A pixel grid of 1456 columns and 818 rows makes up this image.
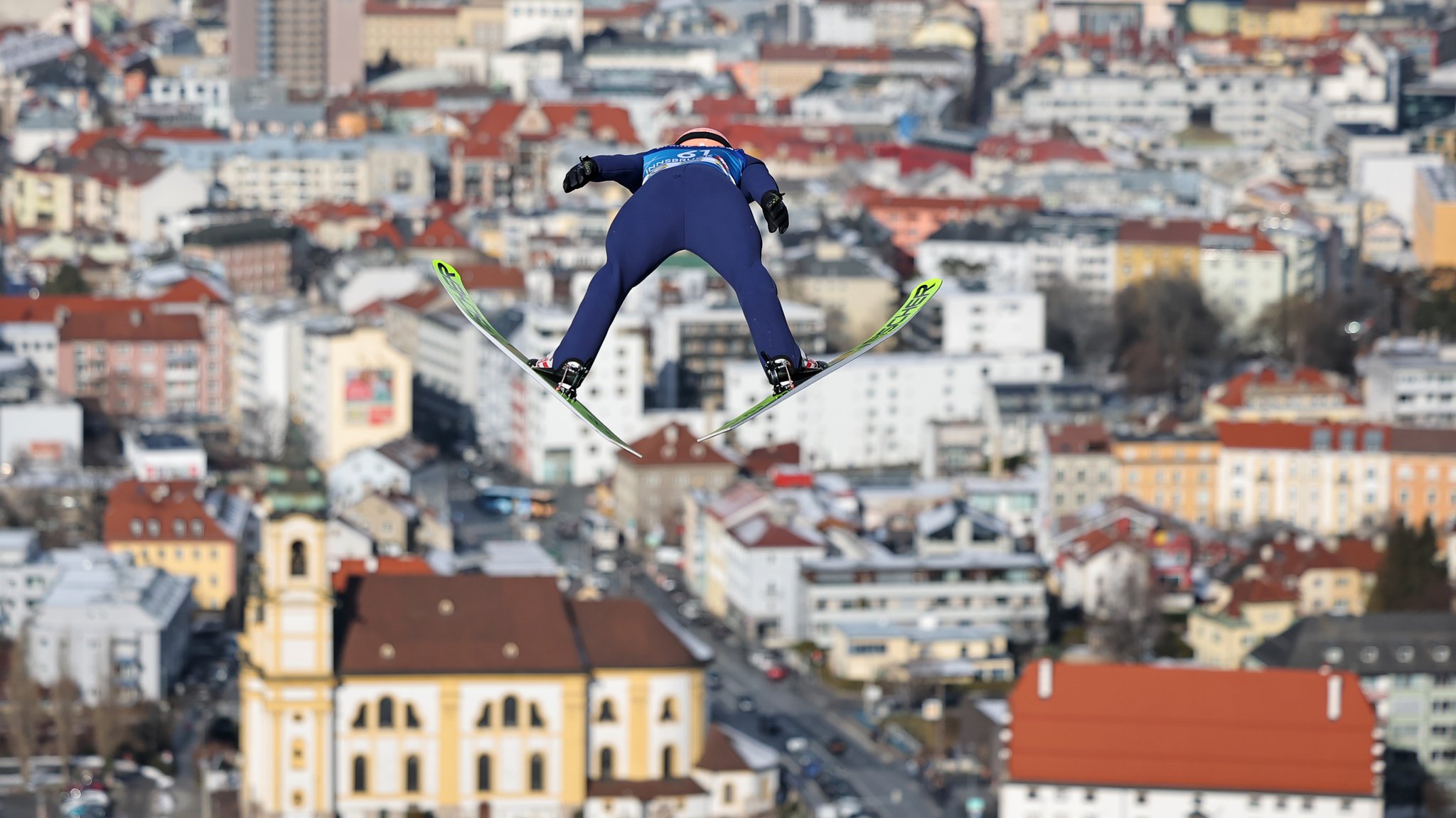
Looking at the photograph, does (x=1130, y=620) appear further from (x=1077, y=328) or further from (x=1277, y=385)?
(x=1077, y=328)

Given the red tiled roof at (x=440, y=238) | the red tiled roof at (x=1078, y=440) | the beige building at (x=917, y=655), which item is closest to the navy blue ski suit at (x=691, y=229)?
the beige building at (x=917, y=655)

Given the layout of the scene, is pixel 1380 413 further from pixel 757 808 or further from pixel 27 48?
pixel 27 48

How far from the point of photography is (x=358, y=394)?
28094mm

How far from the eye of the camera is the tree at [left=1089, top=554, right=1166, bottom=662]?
20719mm

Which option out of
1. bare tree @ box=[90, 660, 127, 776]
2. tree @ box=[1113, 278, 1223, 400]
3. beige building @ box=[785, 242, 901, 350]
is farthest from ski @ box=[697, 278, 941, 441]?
beige building @ box=[785, 242, 901, 350]

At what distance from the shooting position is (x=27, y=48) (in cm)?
5259

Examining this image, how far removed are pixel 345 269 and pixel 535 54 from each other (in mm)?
18297

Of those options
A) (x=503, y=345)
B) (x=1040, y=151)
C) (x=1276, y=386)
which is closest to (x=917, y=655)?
(x=1276, y=386)

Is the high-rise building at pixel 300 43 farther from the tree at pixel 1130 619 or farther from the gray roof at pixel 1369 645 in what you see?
the gray roof at pixel 1369 645

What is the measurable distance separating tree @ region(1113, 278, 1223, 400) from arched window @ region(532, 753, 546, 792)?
40.1 ft

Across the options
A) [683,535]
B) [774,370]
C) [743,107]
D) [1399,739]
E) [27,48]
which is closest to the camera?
[774,370]

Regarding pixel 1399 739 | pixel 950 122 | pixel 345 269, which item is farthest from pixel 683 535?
pixel 950 122

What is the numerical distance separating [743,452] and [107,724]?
9.41m

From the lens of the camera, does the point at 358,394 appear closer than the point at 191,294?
Yes
